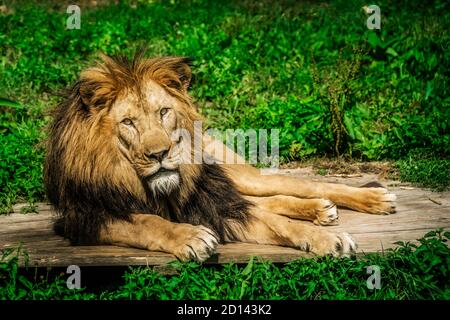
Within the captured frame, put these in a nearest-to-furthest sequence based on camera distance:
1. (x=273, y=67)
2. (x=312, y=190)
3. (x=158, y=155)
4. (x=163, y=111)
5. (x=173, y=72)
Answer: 1. (x=158, y=155)
2. (x=163, y=111)
3. (x=173, y=72)
4. (x=312, y=190)
5. (x=273, y=67)

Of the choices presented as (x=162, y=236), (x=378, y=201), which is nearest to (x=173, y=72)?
(x=162, y=236)

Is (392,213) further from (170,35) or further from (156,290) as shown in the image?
(170,35)

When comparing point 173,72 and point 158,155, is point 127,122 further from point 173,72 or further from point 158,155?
point 173,72

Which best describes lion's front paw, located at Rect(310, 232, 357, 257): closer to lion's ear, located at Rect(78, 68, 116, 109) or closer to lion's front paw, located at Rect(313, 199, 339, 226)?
lion's front paw, located at Rect(313, 199, 339, 226)

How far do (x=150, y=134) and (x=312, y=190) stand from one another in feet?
4.95

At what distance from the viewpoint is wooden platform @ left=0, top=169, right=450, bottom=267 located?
4305mm

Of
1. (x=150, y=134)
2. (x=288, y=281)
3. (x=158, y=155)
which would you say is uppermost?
(x=150, y=134)

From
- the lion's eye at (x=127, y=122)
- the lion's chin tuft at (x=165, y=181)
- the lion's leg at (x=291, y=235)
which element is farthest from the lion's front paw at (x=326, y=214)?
the lion's eye at (x=127, y=122)

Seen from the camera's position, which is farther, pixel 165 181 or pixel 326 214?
pixel 326 214

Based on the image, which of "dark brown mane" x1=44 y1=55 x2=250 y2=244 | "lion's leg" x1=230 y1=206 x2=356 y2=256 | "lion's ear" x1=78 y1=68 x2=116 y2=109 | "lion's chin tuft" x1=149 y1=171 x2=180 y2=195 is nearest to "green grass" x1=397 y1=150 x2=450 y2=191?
"lion's leg" x1=230 y1=206 x2=356 y2=256

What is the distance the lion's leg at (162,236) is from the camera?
4.17 metres

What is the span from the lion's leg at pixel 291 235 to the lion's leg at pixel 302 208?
28 cm

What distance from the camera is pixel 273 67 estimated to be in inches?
319
